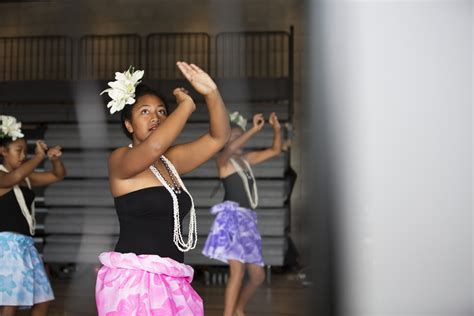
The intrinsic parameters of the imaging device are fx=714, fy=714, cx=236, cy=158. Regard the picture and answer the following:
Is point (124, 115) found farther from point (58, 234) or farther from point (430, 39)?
point (58, 234)

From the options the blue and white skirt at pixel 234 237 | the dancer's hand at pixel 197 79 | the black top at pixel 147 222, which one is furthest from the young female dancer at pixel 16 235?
the dancer's hand at pixel 197 79

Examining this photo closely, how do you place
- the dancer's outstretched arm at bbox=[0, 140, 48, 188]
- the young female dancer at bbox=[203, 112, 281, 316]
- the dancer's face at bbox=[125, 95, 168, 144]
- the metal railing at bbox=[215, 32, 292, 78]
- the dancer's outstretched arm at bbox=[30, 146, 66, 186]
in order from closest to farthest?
the dancer's face at bbox=[125, 95, 168, 144], the dancer's outstretched arm at bbox=[0, 140, 48, 188], the dancer's outstretched arm at bbox=[30, 146, 66, 186], the young female dancer at bbox=[203, 112, 281, 316], the metal railing at bbox=[215, 32, 292, 78]

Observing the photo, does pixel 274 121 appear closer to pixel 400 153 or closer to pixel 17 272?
pixel 17 272

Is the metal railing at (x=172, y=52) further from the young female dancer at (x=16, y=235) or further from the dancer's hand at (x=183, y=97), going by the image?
the dancer's hand at (x=183, y=97)

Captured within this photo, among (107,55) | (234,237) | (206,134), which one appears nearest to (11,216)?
(234,237)

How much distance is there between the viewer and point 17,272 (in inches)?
160

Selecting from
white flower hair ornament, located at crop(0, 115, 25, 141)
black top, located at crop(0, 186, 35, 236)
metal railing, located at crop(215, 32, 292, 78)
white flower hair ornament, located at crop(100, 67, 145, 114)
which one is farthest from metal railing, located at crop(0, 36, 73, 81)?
white flower hair ornament, located at crop(100, 67, 145, 114)

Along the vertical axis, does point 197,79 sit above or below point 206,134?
above

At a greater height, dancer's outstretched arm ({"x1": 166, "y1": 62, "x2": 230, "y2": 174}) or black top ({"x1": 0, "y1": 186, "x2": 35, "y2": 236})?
dancer's outstretched arm ({"x1": 166, "y1": 62, "x2": 230, "y2": 174})

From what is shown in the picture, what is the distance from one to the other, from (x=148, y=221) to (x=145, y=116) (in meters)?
0.36

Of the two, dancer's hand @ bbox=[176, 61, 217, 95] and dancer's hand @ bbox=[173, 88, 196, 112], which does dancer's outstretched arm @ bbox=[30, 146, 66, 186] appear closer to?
dancer's hand @ bbox=[173, 88, 196, 112]

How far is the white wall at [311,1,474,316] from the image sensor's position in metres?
0.89

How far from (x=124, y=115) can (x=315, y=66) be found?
161 centimetres

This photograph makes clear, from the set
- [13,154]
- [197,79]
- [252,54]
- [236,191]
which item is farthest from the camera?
[252,54]
